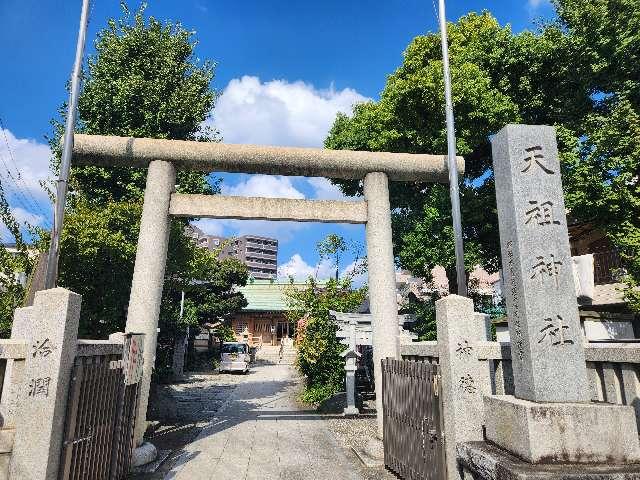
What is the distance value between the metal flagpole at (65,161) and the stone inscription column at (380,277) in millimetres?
6231

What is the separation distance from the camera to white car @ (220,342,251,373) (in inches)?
1080

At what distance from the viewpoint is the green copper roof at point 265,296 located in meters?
41.8

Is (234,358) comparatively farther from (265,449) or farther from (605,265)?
(605,265)

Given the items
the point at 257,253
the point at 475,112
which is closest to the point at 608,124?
the point at 475,112

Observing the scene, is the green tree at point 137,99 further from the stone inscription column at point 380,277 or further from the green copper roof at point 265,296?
the green copper roof at point 265,296

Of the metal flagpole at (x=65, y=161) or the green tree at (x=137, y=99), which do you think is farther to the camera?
the green tree at (x=137, y=99)

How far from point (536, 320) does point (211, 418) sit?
38.0 ft

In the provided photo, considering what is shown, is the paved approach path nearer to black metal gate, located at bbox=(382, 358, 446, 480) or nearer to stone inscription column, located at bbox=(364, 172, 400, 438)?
black metal gate, located at bbox=(382, 358, 446, 480)

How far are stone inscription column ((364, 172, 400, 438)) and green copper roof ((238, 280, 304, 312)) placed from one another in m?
32.1

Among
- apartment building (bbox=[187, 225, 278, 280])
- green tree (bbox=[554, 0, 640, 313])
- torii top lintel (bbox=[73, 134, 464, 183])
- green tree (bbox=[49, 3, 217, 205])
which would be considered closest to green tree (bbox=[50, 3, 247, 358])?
green tree (bbox=[49, 3, 217, 205])

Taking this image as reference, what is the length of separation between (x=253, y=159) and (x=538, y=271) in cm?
678

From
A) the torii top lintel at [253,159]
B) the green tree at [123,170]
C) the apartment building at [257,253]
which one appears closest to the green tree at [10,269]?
the green tree at [123,170]

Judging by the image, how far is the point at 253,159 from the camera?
9430mm

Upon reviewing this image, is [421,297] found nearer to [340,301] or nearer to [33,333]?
[340,301]
